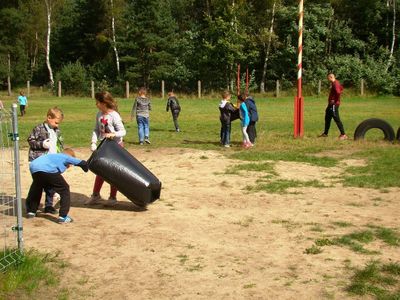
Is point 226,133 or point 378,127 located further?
point 378,127

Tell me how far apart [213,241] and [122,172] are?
1805 mm

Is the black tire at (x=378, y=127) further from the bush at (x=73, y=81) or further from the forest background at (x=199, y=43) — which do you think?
the bush at (x=73, y=81)

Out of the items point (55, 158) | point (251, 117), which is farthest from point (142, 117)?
point (55, 158)

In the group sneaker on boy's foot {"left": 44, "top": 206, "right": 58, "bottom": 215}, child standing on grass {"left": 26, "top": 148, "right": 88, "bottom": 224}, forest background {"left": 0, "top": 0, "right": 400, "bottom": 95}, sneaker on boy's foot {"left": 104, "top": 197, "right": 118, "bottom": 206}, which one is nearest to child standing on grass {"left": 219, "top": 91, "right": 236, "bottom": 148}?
sneaker on boy's foot {"left": 104, "top": 197, "right": 118, "bottom": 206}

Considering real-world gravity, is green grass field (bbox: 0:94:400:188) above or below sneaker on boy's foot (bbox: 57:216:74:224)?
above

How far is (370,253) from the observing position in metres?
5.95

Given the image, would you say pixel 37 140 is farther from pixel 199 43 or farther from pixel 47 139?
pixel 199 43

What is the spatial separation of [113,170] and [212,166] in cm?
412

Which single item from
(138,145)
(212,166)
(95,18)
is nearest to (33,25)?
(95,18)

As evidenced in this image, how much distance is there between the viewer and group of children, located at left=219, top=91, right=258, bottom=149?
1418 cm

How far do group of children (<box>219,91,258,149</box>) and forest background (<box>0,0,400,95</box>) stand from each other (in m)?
28.7

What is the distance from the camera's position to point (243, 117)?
558 inches

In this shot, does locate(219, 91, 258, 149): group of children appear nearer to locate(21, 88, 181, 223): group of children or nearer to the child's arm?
locate(21, 88, 181, 223): group of children

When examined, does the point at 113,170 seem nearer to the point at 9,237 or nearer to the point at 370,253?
the point at 9,237
